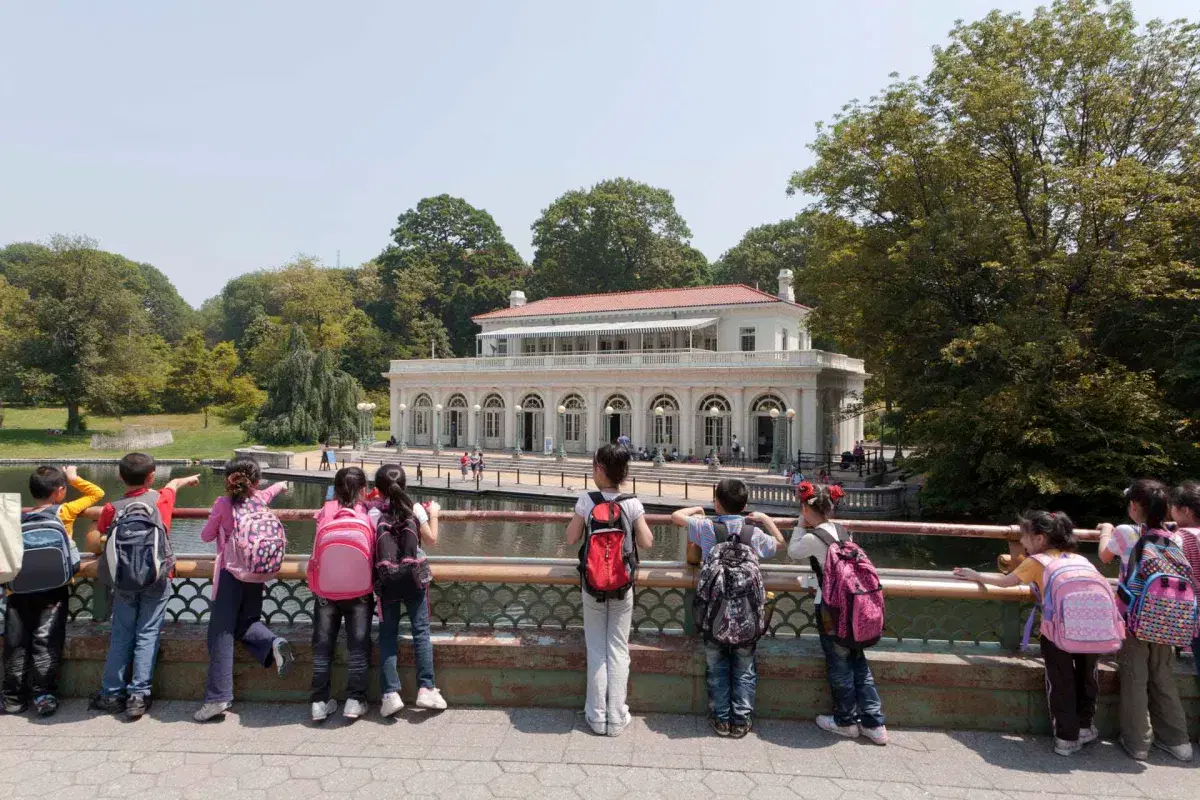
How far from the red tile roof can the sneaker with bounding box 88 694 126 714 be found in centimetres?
3294

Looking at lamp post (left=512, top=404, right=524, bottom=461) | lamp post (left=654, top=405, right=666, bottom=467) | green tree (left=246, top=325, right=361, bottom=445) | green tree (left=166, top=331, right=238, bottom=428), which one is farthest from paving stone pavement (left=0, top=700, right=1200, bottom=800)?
green tree (left=166, top=331, right=238, bottom=428)

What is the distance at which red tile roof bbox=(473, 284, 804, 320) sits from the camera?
36219 mm

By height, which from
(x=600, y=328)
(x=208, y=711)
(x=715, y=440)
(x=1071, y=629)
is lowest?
(x=208, y=711)

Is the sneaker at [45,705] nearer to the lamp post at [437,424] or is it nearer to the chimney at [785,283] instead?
the lamp post at [437,424]

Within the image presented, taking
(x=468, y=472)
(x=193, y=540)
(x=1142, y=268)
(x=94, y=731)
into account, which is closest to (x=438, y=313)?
(x=468, y=472)

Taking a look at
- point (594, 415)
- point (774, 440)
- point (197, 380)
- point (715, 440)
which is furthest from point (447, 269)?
point (774, 440)

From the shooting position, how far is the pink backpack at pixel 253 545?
168 inches

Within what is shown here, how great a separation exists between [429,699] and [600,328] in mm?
34575

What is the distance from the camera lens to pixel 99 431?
4806 centimetres

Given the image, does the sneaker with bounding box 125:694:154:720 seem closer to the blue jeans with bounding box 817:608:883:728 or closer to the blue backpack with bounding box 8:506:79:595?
the blue backpack with bounding box 8:506:79:595

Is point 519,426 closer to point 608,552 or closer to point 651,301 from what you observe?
point 651,301

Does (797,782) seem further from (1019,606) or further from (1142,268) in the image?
(1142,268)

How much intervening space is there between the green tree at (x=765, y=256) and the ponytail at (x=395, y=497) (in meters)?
54.0

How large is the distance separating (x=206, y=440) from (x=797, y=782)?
49.4 metres
